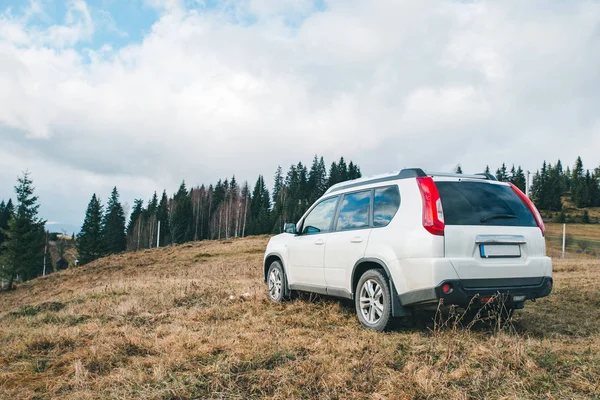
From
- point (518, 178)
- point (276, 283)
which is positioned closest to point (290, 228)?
point (276, 283)

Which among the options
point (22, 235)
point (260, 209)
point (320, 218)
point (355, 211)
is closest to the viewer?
point (355, 211)

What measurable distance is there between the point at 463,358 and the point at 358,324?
1.87 m

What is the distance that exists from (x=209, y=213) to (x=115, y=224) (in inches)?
742

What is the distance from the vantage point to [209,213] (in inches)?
3273

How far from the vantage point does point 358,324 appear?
5.49 meters

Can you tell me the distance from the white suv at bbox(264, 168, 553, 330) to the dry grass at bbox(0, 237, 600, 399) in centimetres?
46

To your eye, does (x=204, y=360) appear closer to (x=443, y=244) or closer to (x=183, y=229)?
(x=443, y=244)

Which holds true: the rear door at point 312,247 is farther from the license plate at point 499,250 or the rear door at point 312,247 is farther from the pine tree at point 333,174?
the pine tree at point 333,174

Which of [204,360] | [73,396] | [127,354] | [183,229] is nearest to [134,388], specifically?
[73,396]

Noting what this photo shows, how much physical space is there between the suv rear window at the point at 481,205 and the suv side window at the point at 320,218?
1.99 meters

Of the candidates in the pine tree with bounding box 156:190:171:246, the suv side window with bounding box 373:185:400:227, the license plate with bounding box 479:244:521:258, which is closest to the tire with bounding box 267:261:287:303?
the suv side window with bounding box 373:185:400:227

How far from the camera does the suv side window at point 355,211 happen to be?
18.2 feet

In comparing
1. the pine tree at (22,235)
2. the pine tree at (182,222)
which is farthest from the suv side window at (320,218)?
the pine tree at (182,222)

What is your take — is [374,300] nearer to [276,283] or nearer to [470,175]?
[470,175]
